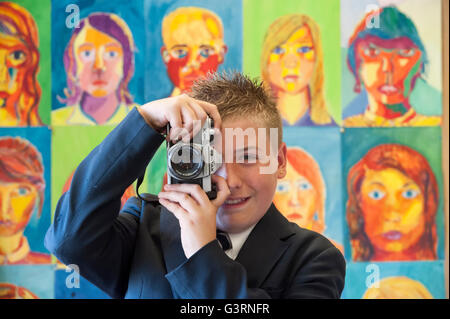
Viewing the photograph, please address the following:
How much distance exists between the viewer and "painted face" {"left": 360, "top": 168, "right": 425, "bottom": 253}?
1.61m

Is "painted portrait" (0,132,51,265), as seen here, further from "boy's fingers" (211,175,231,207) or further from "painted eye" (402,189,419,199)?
"painted eye" (402,189,419,199)

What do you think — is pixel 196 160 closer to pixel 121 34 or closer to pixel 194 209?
pixel 194 209

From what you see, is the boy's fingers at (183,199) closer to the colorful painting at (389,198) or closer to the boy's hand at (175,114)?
the boy's hand at (175,114)

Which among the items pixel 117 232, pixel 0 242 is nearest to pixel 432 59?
pixel 117 232

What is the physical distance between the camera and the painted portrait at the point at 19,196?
1.55 metres

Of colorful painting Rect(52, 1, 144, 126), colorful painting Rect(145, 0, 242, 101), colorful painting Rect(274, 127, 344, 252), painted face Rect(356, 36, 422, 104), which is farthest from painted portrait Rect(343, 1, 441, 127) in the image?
colorful painting Rect(52, 1, 144, 126)

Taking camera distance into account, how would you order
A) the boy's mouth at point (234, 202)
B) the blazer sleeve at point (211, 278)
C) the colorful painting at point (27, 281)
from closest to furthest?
the blazer sleeve at point (211, 278) < the boy's mouth at point (234, 202) < the colorful painting at point (27, 281)

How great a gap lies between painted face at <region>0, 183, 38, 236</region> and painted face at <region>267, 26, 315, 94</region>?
33.6 inches

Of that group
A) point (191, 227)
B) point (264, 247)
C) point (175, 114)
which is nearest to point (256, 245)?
point (264, 247)

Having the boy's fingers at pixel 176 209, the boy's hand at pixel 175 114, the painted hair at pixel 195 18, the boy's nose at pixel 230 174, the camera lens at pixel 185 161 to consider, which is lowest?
the boy's fingers at pixel 176 209

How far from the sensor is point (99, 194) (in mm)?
646

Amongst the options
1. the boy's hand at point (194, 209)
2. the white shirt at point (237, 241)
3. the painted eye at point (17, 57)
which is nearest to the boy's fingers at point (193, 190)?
the boy's hand at point (194, 209)

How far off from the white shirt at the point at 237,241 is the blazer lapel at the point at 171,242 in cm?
7

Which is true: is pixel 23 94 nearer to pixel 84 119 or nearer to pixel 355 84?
pixel 84 119
